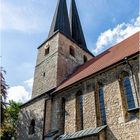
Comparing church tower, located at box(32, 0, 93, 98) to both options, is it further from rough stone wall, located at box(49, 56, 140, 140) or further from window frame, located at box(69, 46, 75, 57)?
rough stone wall, located at box(49, 56, 140, 140)

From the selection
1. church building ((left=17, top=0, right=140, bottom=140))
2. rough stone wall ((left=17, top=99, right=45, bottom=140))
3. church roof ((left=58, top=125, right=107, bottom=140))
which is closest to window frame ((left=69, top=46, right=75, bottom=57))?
church building ((left=17, top=0, right=140, bottom=140))

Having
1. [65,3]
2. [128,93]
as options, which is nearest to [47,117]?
[128,93]

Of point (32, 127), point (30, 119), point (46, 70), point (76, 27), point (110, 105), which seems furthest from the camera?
point (76, 27)

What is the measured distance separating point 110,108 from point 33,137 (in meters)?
5.77

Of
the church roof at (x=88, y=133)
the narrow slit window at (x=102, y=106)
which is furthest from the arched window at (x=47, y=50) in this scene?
the church roof at (x=88, y=133)

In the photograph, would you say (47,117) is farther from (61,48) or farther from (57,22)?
(57,22)

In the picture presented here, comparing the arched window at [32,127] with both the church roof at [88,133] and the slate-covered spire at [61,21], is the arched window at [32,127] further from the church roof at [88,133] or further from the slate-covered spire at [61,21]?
the slate-covered spire at [61,21]

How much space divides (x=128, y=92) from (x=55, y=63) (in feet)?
27.1

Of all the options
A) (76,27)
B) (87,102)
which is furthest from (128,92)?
(76,27)

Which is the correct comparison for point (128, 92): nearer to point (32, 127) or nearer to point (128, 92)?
point (128, 92)

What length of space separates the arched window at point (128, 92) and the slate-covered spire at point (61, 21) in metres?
11.3

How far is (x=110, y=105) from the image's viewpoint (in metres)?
9.59

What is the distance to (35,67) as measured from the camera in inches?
737

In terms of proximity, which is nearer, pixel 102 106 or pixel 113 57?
pixel 102 106
